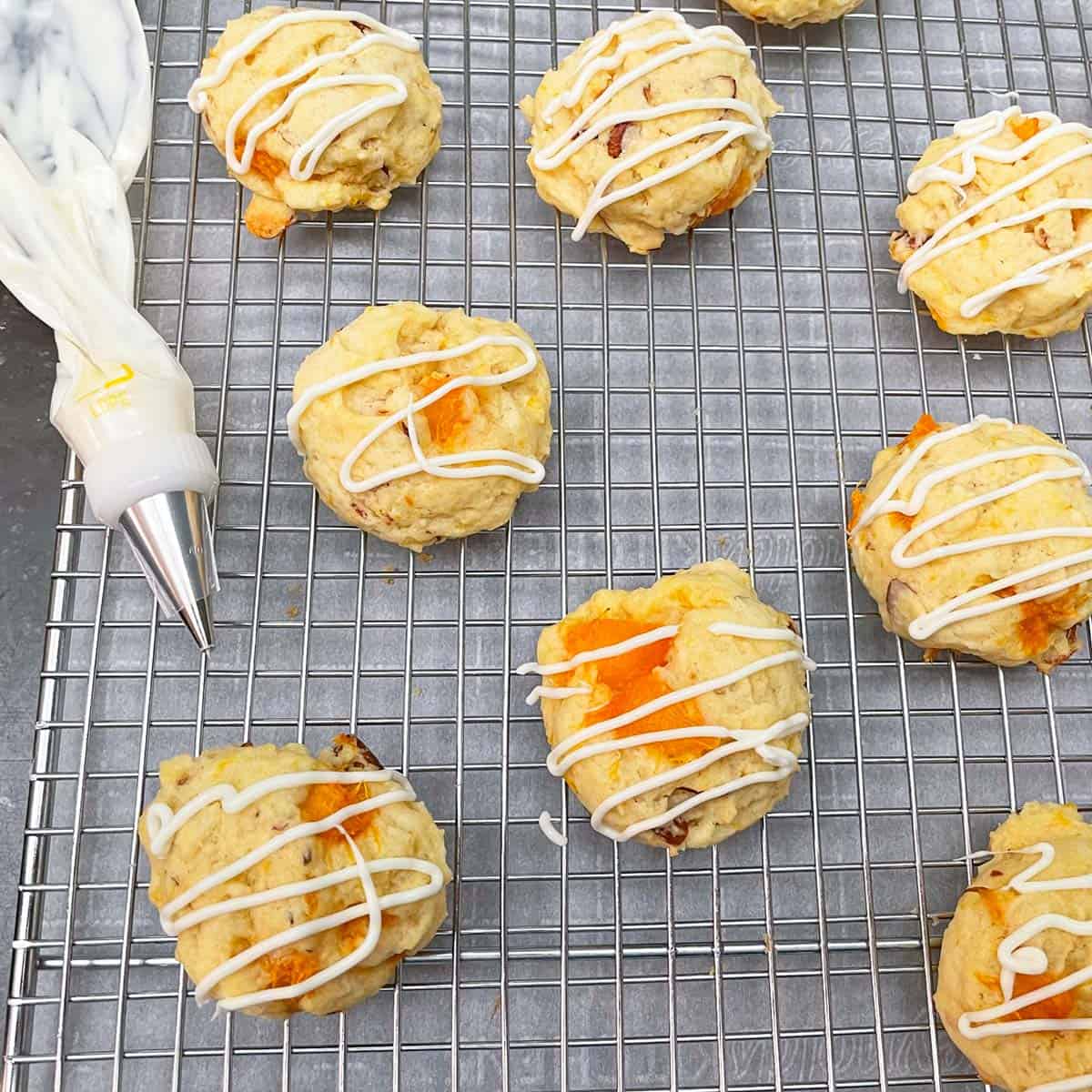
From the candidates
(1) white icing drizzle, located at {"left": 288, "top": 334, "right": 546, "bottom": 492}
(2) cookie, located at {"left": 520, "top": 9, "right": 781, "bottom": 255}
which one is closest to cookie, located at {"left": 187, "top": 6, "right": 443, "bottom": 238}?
(2) cookie, located at {"left": 520, "top": 9, "right": 781, "bottom": 255}

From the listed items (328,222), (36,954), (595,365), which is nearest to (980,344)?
(595,365)

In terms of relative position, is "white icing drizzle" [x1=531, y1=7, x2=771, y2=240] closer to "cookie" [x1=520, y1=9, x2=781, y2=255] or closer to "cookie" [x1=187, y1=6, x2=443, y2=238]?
"cookie" [x1=520, y1=9, x2=781, y2=255]

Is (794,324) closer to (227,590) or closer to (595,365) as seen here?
(595,365)

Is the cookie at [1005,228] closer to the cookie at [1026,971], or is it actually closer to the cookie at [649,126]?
the cookie at [649,126]

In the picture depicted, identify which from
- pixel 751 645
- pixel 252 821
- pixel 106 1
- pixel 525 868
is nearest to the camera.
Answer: pixel 252 821

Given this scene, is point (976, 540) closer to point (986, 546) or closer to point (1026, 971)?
point (986, 546)
